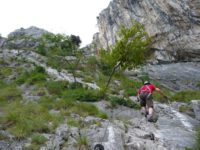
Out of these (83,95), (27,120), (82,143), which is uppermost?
(83,95)

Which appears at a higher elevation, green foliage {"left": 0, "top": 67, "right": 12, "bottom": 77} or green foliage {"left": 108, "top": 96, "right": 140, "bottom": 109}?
green foliage {"left": 0, "top": 67, "right": 12, "bottom": 77}

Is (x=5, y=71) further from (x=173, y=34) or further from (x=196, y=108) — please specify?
(x=173, y=34)

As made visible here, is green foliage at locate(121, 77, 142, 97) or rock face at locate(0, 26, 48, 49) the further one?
rock face at locate(0, 26, 48, 49)

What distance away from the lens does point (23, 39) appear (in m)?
49.5

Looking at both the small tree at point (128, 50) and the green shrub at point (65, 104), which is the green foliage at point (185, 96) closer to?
the small tree at point (128, 50)

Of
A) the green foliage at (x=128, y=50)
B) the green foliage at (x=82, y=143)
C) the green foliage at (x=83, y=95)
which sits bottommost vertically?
the green foliage at (x=82, y=143)

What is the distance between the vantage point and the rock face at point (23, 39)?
1820 inches

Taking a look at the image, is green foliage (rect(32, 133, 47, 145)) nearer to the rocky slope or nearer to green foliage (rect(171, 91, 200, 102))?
green foliage (rect(171, 91, 200, 102))

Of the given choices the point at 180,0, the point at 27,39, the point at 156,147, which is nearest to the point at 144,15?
the point at 180,0

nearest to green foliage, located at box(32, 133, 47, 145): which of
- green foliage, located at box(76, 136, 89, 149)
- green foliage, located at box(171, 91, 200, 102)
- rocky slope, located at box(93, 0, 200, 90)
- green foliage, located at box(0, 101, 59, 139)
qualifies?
green foliage, located at box(0, 101, 59, 139)

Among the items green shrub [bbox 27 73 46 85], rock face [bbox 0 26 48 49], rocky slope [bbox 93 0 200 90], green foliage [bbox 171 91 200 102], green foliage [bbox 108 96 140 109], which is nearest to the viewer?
green foliage [bbox 108 96 140 109]

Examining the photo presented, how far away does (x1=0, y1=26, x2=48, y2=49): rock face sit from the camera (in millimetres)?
46219

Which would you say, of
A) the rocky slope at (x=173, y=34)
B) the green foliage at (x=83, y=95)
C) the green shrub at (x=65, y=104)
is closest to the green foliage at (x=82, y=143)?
the green shrub at (x=65, y=104)

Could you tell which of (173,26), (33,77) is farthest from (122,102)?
(173,26)
